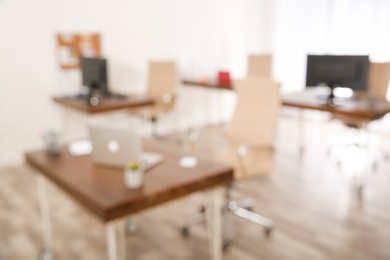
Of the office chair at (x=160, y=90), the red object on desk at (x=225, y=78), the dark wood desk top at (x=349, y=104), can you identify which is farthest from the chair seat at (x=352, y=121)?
the office chair at (x=160, y=90)

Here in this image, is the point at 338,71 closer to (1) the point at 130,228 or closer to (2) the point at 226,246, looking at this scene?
(2) the point at 226,246

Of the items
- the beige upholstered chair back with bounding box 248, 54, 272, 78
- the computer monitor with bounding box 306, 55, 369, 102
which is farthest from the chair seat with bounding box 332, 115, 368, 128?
the beige upholstered chair back with bounding box 248, 54, 272, 78

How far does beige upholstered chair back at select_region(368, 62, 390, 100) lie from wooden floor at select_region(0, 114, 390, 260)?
2.98ft

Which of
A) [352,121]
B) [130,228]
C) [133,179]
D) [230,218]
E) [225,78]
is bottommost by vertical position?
[130,228]

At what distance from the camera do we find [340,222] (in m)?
3.18

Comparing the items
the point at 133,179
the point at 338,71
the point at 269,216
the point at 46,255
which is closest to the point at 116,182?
the point at 133,179

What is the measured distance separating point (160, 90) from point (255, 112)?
2440 mm

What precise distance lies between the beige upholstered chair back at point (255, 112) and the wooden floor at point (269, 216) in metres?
0.72

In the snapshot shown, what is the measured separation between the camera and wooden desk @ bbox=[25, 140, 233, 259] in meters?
1.81

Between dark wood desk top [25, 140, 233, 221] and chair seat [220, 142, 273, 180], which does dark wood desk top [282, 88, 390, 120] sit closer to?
chair seat [220, 142, 273, 180]

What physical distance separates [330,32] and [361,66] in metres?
Result: 2.79

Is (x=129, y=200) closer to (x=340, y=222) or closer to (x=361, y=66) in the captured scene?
(x=340, y=222)

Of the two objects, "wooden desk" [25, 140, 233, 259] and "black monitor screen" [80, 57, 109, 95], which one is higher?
"black monitor screen" [80, 57, 109, 95]

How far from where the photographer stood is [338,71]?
397 centimetres
